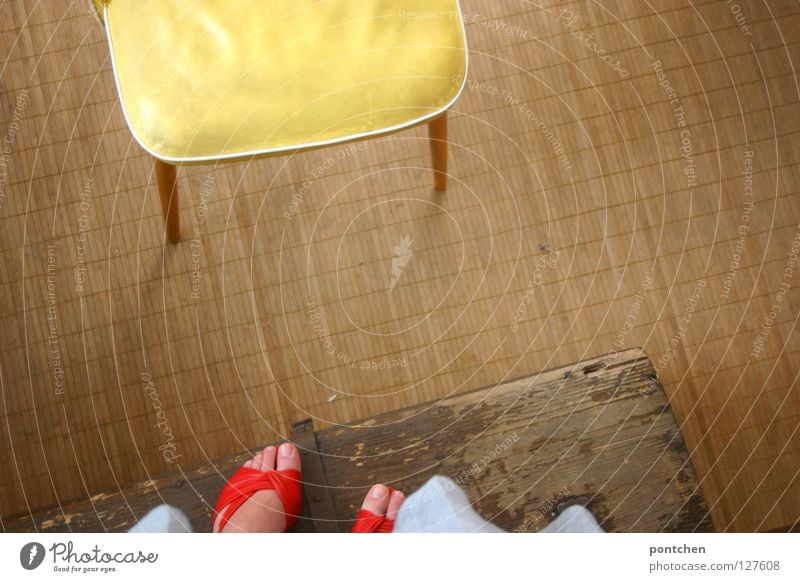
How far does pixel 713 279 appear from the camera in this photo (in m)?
0.80

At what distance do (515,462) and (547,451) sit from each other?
0.03 meters

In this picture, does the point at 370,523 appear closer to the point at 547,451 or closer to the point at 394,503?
the point at 394,503

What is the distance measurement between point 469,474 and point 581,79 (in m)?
0.46

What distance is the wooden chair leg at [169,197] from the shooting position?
672 mm

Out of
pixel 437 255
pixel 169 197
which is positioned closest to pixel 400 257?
pixel 437 255

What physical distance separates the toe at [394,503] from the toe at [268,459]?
0.12 m

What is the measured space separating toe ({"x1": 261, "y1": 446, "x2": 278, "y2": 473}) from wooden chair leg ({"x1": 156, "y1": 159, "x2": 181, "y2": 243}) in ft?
0.83

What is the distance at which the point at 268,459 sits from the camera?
688 millimetres

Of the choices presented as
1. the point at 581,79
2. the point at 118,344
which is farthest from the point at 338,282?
the point at 581,79

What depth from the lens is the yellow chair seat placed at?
599 millimetres
